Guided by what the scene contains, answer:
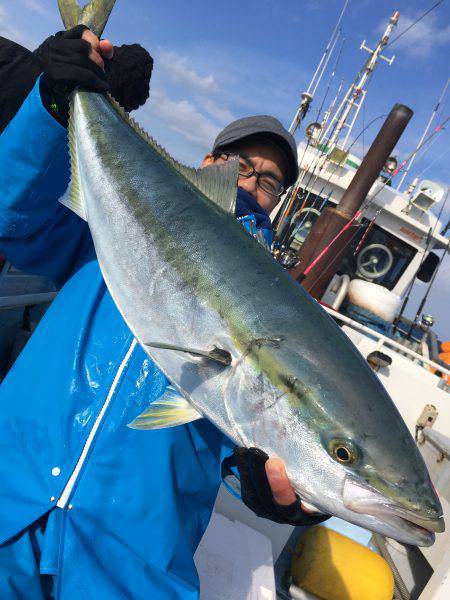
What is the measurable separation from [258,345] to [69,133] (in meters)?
1.28

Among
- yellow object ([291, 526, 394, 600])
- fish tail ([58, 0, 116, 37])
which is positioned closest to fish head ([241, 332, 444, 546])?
fish tail ([58, 0, 116, 37])

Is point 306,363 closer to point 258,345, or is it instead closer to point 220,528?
point 258,345

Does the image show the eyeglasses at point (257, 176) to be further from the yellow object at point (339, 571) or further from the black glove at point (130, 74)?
the yellow object at point (339, 571)

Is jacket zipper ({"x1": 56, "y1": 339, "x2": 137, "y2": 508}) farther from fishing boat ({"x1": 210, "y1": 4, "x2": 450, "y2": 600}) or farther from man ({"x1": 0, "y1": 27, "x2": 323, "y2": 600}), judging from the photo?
fishing boat ({"x1": 210, "y1": 4, "x2": 450, "y2": 600})

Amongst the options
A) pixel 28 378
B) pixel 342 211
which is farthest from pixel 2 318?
pixel 342 211

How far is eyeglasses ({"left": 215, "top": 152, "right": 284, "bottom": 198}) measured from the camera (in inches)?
85.0

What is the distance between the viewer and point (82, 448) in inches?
56.9

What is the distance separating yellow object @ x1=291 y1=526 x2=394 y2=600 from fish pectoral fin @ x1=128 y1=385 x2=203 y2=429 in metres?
2.34

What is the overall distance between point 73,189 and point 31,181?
162 mm

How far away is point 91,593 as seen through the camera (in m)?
1.35

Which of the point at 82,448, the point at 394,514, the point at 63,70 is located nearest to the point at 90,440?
the point at 82,448

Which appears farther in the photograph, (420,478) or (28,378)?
(28,378)

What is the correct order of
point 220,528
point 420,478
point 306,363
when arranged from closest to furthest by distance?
1. point 420,478
2. point 306,363
3. point 220,528

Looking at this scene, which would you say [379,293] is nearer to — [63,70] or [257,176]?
[257,176]
